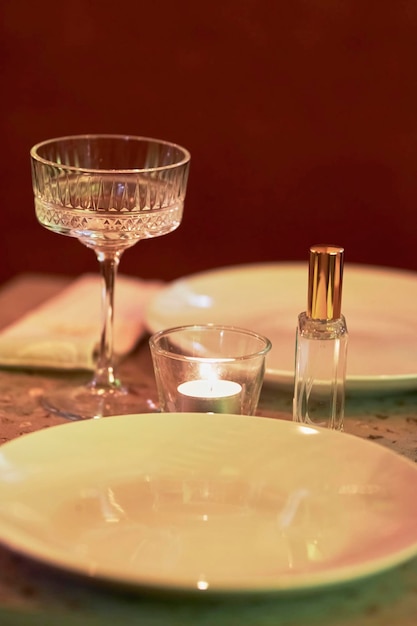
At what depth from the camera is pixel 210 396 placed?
2.67ft

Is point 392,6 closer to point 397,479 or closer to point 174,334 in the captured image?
point 174,334

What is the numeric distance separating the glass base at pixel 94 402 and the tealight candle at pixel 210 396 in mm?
95

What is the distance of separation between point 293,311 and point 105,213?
33 centimetres

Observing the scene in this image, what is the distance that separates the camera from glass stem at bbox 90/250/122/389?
0.93m

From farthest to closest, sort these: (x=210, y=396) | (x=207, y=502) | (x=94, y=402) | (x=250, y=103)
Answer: (x=250, y=103), (x=94, y=402), (x=210, y=396), (x=207, y=502)

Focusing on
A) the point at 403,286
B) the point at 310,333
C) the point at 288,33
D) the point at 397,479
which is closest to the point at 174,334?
the point at 310,333

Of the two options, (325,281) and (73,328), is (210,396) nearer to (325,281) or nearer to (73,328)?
(325,281)

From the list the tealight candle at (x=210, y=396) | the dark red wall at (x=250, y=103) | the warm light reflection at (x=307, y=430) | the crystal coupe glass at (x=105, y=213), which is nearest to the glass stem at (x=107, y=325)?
the crystal coupe glass at (x=105, y=213)

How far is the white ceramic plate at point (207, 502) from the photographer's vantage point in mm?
586

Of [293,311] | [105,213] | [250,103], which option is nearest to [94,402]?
[105,213]

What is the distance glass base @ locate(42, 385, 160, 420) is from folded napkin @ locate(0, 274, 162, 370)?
0.05m

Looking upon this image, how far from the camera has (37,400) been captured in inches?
36.5

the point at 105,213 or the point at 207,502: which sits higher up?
the point at 105,213

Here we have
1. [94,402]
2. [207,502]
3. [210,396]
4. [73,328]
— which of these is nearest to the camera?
[207,502]
